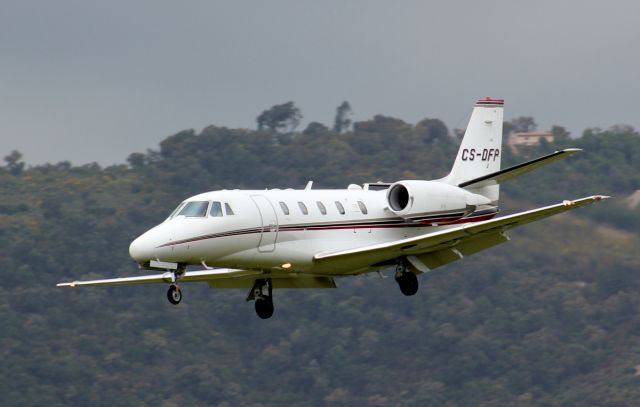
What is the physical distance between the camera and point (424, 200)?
34719mm

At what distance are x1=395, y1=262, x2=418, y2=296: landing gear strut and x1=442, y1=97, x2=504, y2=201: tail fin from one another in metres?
3.81

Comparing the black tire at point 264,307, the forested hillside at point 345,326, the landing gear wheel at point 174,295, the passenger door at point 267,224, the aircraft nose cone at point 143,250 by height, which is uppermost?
the passenger door at point 267,224

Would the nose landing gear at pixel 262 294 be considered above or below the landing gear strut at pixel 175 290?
below

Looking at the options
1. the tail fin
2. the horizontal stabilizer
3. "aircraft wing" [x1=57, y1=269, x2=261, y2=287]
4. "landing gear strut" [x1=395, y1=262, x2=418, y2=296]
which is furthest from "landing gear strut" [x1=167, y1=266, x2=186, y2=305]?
the tail fin

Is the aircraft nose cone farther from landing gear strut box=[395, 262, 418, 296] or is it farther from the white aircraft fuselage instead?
landing gear strut box=[395, 262, 418, 296]

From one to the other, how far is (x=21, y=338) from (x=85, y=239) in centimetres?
1580

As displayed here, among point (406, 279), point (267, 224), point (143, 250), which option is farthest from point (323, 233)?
point (143, 250)

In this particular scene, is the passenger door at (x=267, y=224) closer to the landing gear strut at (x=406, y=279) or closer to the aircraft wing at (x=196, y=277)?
the aircraft wing at (x=196, y=277)

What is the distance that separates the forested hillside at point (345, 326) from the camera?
316ft

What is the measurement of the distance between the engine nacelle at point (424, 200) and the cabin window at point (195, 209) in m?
5.09

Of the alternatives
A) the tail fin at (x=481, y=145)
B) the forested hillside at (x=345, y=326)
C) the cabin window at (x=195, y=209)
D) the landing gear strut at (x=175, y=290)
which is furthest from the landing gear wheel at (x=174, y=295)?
the forested hillside at (x=345, y=326)

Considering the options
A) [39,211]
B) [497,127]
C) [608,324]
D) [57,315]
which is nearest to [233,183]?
[39,211]

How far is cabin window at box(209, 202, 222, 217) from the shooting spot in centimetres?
3155

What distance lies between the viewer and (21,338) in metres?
102
